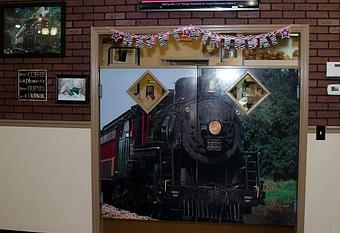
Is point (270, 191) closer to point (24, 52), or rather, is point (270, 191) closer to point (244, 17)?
point (244, 17)

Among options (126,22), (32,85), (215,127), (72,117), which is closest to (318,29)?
(215,127)

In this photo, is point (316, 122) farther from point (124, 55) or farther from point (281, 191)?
point (124, 55)

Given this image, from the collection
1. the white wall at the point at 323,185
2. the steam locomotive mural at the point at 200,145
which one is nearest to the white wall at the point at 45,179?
the steam locomotive mural at the point at 200,145

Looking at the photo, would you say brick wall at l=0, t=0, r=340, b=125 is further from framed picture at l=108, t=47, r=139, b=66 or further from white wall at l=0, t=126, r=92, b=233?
framed picture at l=108, t=47, r=139, b=66

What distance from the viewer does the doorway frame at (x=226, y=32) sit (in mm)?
3186

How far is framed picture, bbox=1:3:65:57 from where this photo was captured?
3451 millimetres

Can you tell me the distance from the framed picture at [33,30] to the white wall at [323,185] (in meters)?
2.48

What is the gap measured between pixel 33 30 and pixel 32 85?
1.70ft

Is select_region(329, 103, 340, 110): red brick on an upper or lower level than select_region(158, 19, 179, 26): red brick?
lower

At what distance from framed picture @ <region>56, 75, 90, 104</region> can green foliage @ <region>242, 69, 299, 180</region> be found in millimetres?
1486

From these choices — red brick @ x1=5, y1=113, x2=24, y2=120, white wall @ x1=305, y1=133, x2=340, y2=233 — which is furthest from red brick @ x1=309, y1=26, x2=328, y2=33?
red brick @ x1=5, y1=113, x2=24, y2=120

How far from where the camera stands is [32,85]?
11.6 feet

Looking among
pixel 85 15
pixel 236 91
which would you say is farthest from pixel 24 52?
pixel 236 91

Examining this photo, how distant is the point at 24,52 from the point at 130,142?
52.2 inches
